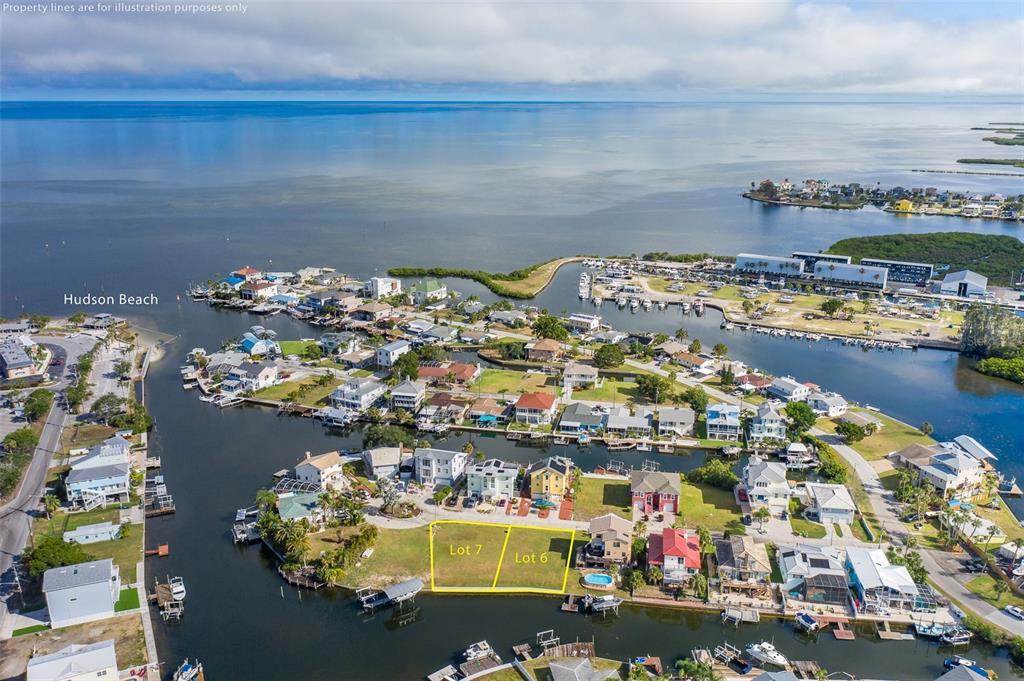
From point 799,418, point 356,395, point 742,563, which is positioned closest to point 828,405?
point 799,418

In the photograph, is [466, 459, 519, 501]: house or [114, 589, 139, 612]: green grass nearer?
[114, 589, 139, 612]: green grass

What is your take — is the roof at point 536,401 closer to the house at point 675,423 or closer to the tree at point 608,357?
the house at point 675,423

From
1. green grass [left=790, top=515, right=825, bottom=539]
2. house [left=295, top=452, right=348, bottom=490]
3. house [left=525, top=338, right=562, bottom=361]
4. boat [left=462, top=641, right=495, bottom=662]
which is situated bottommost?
boat [left=462, top=641, right=495, bottom=662]

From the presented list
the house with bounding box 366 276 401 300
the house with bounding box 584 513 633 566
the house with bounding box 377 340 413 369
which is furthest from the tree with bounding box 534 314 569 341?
the house with bounding box 584 513 633 566

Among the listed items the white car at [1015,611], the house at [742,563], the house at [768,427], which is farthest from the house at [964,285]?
the house at [742,563]

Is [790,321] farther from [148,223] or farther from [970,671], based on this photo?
[148,223]

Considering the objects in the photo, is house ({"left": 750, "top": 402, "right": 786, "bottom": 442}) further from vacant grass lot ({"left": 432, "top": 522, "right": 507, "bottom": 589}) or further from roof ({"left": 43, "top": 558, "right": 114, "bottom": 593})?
roof ({"left": 43, "top": 558, "right": 114, "bottom": 593})

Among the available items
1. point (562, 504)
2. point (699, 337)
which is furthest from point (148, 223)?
point (562, 504)
